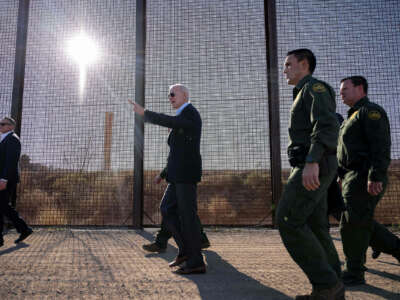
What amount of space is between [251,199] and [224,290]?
3044 millimetres

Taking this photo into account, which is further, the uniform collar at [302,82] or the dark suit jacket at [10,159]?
the dark suit jacket at [10,159]

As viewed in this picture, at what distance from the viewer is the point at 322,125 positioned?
5.56 ft

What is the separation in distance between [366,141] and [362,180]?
1.14 ft

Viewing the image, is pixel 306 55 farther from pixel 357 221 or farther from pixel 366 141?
pixel 357 221

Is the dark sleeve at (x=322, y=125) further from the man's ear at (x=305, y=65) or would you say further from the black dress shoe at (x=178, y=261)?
the black dress shoe at (x=178, y=261)

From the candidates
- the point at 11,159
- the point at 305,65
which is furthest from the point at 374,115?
the point at 11,159

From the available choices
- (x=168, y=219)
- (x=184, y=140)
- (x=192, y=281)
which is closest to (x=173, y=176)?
(x=184, y=140)

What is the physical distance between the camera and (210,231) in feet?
16.1

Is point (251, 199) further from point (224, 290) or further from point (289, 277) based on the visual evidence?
point (224, 290)

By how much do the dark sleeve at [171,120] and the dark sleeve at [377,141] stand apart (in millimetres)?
1492

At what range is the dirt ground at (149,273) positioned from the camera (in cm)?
194

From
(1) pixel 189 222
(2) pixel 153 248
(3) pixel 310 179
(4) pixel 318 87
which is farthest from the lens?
(2) pixel 153 248

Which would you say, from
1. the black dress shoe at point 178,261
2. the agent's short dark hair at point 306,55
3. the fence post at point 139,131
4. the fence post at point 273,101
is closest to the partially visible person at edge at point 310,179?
the agent's short dark hair at point 306,55

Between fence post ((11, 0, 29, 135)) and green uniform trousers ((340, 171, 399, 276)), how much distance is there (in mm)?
5596
